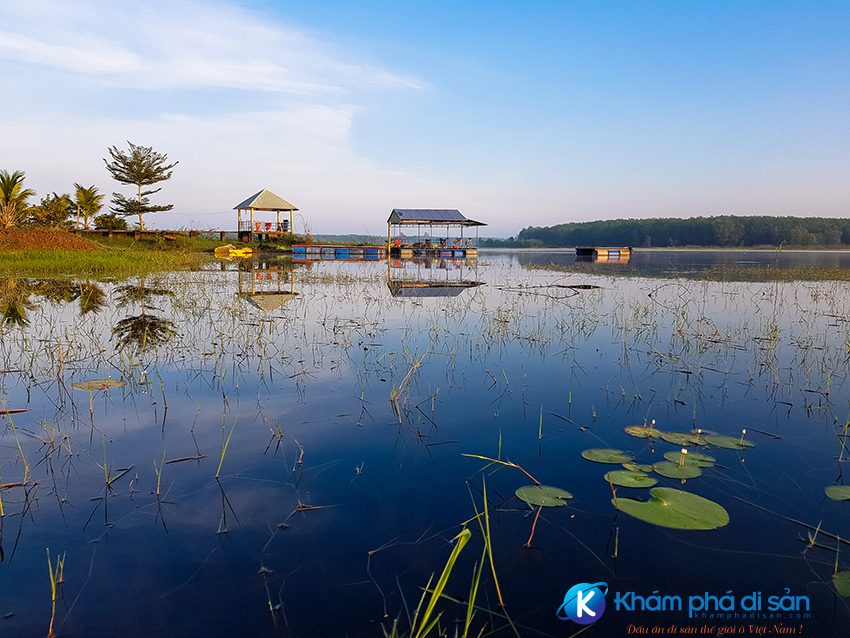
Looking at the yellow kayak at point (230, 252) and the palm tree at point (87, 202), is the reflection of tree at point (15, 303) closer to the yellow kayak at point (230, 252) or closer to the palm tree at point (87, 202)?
the yellow kayak at point (230, 252)

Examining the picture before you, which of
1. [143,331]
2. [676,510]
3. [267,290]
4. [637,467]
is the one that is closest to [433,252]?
[267,290]

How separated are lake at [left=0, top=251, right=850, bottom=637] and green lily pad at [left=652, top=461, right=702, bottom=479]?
31mm

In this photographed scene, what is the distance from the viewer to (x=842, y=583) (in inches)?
96.8

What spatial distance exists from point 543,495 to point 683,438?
1.72 metres

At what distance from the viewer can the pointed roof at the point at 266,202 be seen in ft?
130

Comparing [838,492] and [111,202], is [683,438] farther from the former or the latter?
[111,202]

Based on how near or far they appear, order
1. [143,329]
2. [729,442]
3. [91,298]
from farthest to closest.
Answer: [91,298], [143,329], [729,442]

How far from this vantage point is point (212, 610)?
2.31m

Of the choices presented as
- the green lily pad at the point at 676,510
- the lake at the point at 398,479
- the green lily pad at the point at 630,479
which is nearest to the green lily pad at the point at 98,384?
the lake at the point at 398,479

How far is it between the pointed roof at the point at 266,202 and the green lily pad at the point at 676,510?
132 ft

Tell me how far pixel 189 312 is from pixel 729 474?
33.4 feet

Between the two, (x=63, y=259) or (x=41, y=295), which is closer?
(x=41, y=295)

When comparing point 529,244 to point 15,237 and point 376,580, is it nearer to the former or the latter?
point 15,237

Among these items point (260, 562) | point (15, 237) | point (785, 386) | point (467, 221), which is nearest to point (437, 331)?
point (785, 386)
